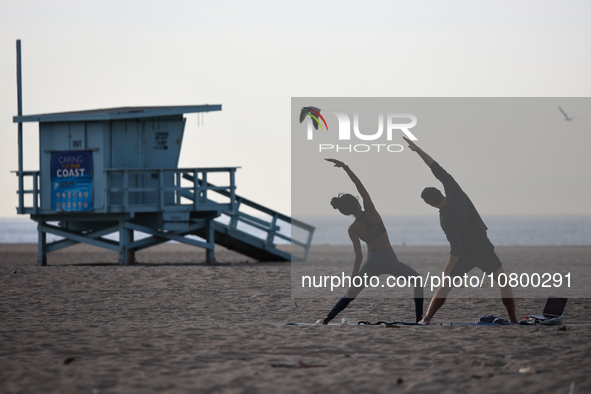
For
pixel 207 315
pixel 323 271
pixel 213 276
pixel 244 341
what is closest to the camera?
pixel 244 341

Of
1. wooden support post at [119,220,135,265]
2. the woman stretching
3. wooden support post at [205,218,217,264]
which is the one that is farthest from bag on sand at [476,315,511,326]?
wooden support post at [119,220,135,265]

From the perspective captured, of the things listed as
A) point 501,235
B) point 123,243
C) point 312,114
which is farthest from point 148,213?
point 501,235

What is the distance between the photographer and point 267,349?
20.5ft

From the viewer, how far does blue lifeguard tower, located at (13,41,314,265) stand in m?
17.1

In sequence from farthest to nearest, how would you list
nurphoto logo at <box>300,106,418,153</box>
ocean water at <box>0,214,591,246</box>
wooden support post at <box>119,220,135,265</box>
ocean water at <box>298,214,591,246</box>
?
ocean water at <box>0,214,591,246</box> → ocean water at <box>298,214,591,246</box> → wooden support post at <box>119,220,135,265</box> → nurphoto logo at <box>300,106,418,153</box>

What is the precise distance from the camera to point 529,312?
31.1 feet

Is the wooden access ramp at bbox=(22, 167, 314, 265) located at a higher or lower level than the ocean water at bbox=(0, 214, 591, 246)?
higher

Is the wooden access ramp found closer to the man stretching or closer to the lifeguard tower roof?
the lifeguard tower roof

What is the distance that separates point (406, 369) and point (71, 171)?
1337 centimetres

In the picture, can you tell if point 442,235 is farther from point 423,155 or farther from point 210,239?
point 423,155

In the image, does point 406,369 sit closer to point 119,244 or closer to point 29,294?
point 29,294

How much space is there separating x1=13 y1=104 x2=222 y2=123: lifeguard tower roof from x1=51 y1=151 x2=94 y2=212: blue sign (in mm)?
820

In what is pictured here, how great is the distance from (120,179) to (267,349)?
1200 cm

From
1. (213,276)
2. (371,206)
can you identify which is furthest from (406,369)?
(213,276)
